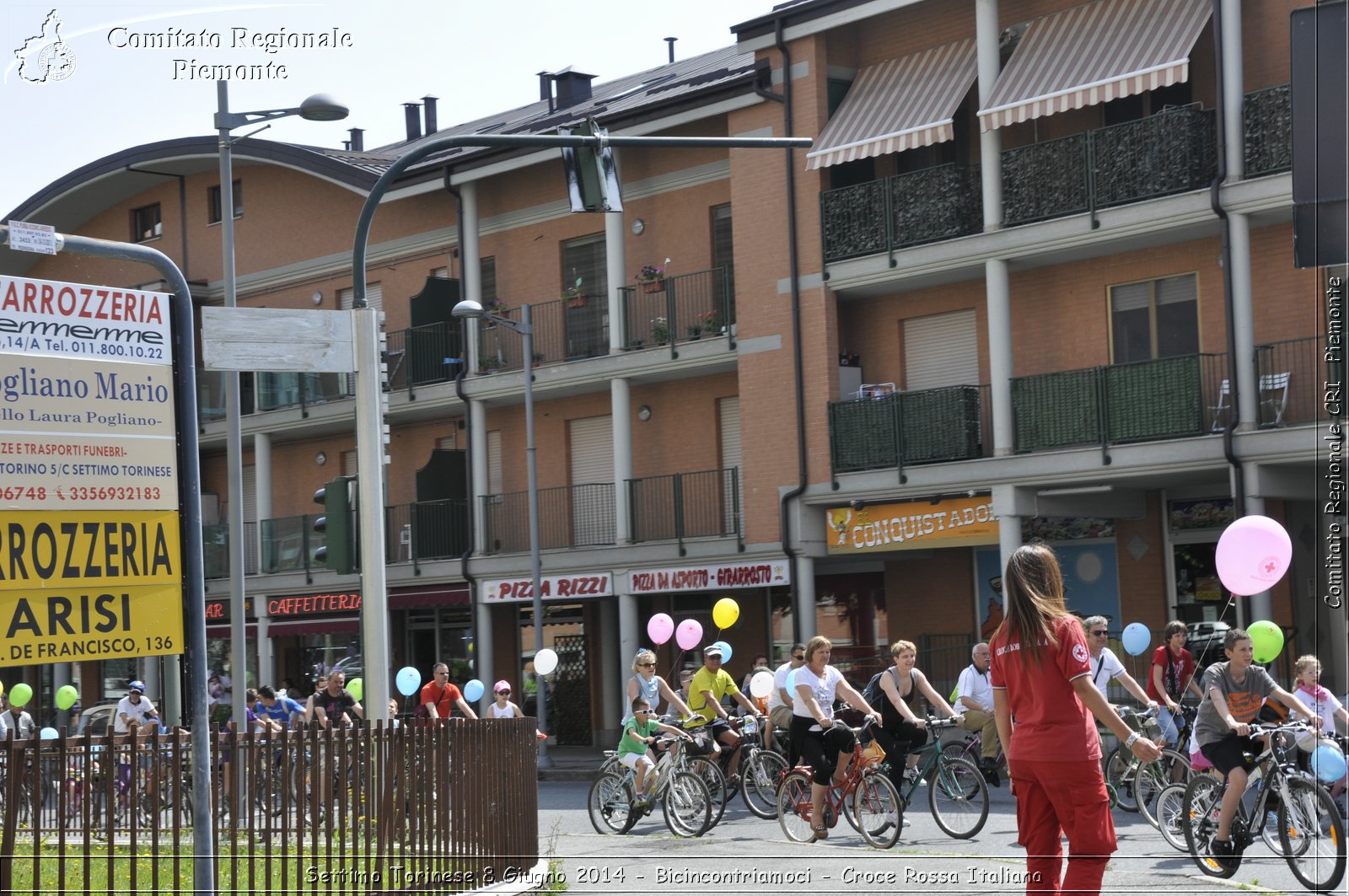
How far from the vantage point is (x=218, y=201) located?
129 feet

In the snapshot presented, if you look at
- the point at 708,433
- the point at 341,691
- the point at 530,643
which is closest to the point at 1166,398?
the point at 708,433

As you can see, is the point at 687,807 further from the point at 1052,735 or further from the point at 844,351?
the point at 844,351

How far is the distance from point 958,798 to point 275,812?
21.6 ft

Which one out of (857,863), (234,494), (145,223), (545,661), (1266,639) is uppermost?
(145,223)

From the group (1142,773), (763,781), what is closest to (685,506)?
(763,781)

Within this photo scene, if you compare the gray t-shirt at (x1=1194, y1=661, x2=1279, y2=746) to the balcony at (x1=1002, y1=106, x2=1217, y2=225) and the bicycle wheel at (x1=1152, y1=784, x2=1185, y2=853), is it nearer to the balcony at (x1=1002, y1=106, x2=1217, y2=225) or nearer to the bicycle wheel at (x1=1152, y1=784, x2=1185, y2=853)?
the bicycle wheel at (x1=1152, y1=784, x2=1185, y2=853)

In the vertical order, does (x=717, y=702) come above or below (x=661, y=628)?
below

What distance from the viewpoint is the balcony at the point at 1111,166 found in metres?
22.2

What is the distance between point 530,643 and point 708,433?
633 centimetres

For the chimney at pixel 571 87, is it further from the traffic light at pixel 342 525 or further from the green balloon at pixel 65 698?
the traffic light at pixel 342 525

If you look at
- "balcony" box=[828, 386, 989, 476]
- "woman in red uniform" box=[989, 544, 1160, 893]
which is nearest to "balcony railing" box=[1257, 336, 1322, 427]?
"balcony" box=[828, 386, 989, 476]

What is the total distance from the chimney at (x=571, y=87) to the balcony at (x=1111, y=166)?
1576 cm

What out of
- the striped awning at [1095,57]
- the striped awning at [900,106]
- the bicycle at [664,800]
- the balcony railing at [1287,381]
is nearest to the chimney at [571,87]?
the striped awning at [900,106]

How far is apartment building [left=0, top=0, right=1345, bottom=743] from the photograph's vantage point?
22219 mm
